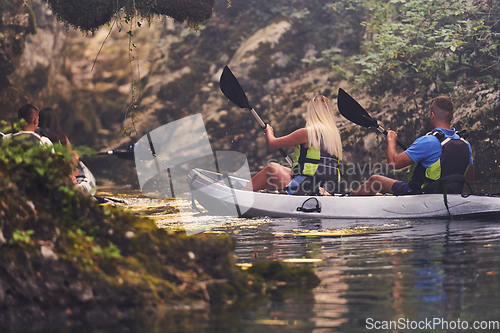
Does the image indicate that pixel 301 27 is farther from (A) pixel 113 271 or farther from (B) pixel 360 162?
(A) pixel 113 271

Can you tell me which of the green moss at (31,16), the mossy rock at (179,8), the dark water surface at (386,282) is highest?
the green moss at (31,16)

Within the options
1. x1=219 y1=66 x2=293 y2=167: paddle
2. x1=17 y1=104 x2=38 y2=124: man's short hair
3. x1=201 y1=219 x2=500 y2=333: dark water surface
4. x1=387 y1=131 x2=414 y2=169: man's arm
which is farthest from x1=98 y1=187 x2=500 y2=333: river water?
x1=219 y1=66 x2=293 y2=167: paddle

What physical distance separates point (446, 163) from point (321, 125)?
1.66 metres

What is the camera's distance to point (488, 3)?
1316 centimetres

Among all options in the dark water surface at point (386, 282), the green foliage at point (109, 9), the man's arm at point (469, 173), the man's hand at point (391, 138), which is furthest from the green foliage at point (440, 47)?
the dark water surface at point (386, 282)

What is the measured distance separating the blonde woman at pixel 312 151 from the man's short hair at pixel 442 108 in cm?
133

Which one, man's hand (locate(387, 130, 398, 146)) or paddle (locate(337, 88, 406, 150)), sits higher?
paddle (locate(337, 88, 406, 150))

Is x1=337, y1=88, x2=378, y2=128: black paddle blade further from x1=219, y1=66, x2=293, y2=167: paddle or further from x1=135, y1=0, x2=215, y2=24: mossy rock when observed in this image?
x1=135, y1=0, x2=215, y2=24: mossy rock

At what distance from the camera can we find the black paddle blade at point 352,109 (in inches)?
328

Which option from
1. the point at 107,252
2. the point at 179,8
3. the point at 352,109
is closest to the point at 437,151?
the point at 352,109

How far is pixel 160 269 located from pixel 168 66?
16.0 meters

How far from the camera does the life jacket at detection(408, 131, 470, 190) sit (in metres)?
6.79

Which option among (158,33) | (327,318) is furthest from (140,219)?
(158,33)

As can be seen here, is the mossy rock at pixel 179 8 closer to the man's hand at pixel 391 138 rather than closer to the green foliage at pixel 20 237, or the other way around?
the man's hand at pixel 391 138
